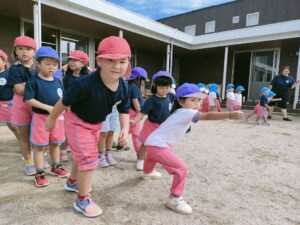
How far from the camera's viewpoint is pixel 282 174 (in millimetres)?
2846

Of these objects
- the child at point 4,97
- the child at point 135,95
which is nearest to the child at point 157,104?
the child at point 135,95

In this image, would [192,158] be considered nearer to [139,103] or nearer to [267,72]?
[139,103]

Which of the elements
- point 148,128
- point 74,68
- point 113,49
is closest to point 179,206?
point 148,128

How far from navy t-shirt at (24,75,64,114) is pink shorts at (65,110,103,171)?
640mm

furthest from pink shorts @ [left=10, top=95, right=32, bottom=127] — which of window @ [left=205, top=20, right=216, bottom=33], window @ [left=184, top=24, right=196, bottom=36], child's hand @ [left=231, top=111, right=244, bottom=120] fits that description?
window @ [left=184, top=24, right=196, bottom=36]

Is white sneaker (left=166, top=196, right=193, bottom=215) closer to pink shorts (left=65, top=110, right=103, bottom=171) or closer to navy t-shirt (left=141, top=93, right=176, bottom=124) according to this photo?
pink shorts (left=65, top=110, right=103, bottom=171)

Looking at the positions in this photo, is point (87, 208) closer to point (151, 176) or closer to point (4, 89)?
point (151, 176)

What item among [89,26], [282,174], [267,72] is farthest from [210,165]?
[267,72]

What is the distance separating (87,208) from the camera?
1830 mm

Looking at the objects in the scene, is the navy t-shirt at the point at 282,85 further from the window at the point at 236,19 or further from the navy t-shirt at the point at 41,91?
the window at the point at 236,19

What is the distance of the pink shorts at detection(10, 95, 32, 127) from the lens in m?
2.57

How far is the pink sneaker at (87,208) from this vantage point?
1.82 meters

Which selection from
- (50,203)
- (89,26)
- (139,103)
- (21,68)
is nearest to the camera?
(50,203)

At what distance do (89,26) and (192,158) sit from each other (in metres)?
9.32
